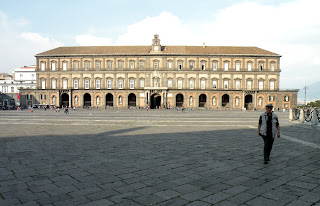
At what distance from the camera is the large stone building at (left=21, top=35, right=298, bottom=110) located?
4962 cm

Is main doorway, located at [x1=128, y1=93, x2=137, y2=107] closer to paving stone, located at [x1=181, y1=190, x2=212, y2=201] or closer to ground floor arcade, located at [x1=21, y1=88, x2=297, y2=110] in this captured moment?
ground floor arcade, located at [x1=21, y1=88, x2=297, y2=110]

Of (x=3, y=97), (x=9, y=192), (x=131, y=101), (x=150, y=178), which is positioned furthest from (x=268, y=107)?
(x=3, y=97)

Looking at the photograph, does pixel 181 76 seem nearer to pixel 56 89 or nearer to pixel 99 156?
pixel 56 89

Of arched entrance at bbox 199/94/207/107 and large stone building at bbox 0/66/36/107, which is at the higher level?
large stone building at bbox 0/66/36/107

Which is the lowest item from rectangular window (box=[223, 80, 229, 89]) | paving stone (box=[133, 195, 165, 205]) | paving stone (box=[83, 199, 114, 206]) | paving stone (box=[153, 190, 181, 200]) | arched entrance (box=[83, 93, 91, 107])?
paving stone (box=[153, 190, 181, 200])

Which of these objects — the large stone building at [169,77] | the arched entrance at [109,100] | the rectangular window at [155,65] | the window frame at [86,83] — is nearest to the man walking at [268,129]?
the large stone building at [169,77]

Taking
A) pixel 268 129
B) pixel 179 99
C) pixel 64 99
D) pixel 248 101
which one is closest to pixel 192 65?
pixel 179 99

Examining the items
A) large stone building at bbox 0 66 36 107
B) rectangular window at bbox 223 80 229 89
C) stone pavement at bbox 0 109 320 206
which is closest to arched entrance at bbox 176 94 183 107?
rectangular window at bbox 223 80 229 89

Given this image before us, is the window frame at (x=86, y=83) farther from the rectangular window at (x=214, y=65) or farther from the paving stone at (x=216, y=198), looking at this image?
the paving stone at (x=216, y=198)

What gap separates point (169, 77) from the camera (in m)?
49.8

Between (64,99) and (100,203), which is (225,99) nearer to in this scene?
(64,99)

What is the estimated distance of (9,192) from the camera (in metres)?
4.20

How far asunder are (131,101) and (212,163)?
47184 mm

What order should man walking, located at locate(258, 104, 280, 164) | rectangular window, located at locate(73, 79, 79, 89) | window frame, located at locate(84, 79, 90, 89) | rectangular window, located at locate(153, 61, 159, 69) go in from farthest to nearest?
1. rectangular window, located at locate(73, 79, 79, 89)
2. window frame, located at locate(84, 79, 90, 89)
3. rectangular window, located at locate(153, 61, 159, 69)
4. man walking, located at locate(258, 104, 280, 164)
